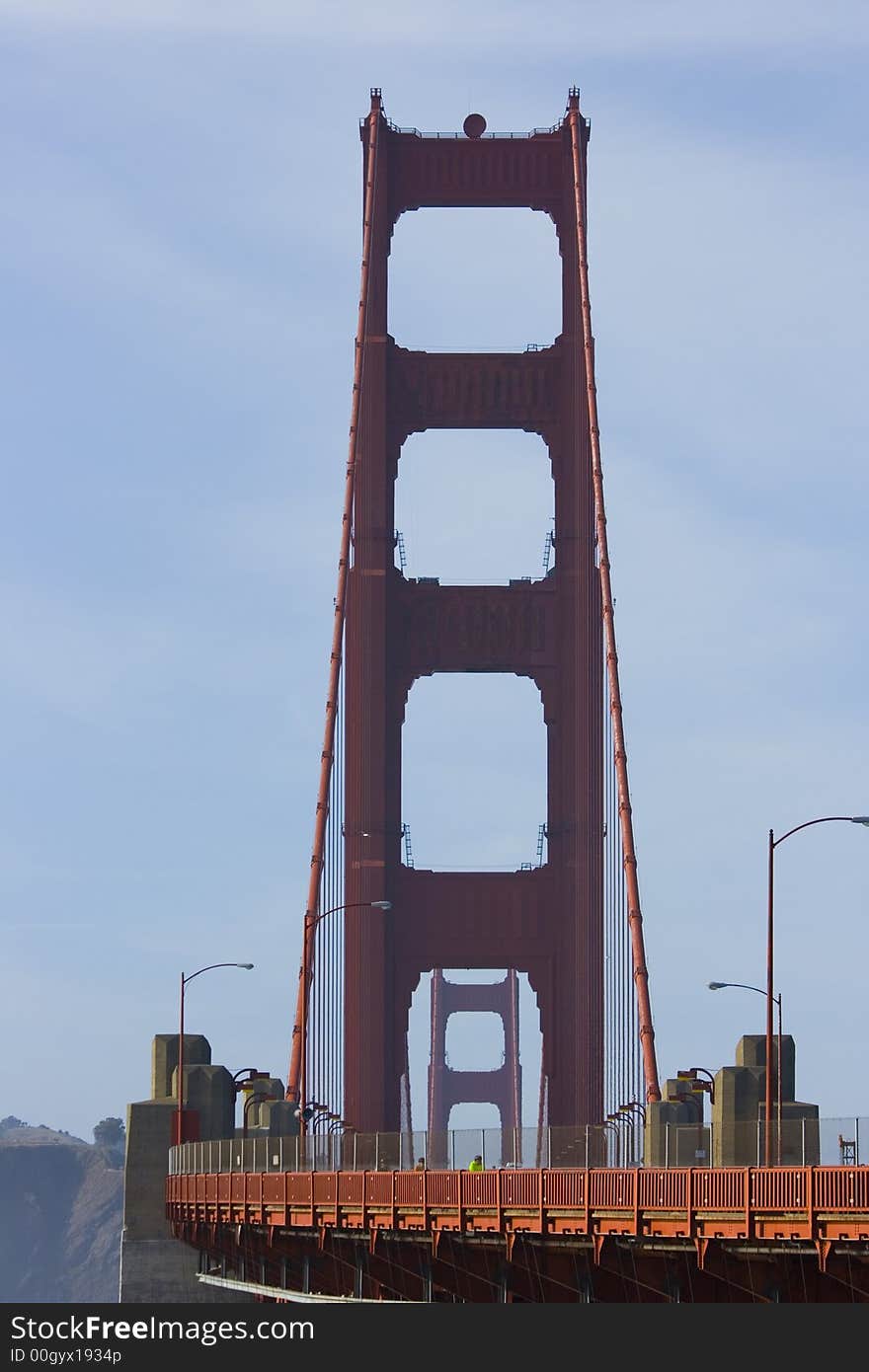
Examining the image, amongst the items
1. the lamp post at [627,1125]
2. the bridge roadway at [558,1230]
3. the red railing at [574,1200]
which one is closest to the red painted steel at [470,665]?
the lamp post at [627,1125]

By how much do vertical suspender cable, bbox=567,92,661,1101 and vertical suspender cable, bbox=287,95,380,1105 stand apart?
6.84m

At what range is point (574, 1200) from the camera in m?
46.2

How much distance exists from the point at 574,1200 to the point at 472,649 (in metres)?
54.3

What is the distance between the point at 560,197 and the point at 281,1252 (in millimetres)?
49697

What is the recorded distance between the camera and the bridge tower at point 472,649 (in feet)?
314

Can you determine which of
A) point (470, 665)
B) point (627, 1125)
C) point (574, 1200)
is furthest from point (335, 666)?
point (574, 1200)

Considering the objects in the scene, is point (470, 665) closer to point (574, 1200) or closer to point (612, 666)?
point (612, 666)

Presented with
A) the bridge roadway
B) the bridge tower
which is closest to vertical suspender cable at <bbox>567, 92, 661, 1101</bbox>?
the bridge tower

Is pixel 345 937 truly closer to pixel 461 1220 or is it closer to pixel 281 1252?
pixel 281 1252

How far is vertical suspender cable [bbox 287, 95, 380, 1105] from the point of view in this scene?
83250mm

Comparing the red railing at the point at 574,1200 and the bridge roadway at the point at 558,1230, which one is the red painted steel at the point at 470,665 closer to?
the bridge roadway at the point at 558,1230

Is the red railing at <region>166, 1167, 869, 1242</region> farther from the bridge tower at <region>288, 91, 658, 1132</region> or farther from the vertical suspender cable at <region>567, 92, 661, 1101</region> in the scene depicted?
the bridge tower at <region>288, 91, 658, 1132</region>

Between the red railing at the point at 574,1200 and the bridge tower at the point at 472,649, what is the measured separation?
33798 millimetres

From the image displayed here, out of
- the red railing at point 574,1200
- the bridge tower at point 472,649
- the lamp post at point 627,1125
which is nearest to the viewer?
the red railing at point 574,1200
